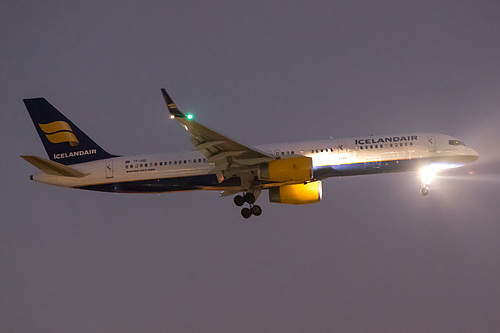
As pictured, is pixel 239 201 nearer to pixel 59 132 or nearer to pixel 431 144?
pixel 431 144

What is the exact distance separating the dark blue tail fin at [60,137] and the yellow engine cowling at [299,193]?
435 inches

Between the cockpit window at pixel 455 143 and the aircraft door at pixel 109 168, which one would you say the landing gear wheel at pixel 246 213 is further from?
the cockpit window at pixel 455 143

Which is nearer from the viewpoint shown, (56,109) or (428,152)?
(428,152)

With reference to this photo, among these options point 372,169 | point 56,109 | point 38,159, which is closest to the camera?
point 38,159

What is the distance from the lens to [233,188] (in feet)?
139

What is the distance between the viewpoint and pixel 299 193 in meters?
43.6

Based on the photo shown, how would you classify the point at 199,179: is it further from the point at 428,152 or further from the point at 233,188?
the point at 428,152

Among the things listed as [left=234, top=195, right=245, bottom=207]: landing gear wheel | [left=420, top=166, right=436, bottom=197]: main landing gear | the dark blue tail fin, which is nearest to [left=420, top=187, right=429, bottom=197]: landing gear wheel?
[left=420, top=166, right=436, bottom=197]: main landing gear

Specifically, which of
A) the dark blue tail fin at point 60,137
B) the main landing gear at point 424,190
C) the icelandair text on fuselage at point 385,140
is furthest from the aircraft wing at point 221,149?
the main landing gear at point 424,190

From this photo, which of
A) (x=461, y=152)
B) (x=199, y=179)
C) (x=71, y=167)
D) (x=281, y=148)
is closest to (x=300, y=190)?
(x=281, y=148)

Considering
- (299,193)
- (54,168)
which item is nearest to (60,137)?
(54,168)

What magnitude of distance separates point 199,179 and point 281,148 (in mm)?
5208

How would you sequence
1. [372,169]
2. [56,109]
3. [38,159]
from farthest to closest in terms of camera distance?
1. [56,109]
2. [372,169]
3. [38,159]

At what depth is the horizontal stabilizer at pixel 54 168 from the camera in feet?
127
